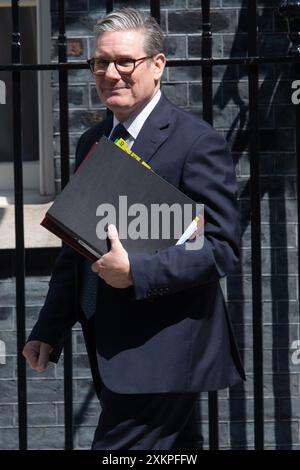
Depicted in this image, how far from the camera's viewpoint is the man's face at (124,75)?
3.29 m

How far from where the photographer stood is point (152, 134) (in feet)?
11.0

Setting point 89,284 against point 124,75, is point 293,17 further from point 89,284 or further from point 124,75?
point 89,284

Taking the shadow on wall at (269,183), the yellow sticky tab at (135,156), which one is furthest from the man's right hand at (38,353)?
the shadow on wall at (269,183)

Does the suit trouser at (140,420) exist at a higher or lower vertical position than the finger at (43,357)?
lower

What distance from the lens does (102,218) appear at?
10.7 ft

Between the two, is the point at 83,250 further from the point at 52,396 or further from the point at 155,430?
the point at 52,396

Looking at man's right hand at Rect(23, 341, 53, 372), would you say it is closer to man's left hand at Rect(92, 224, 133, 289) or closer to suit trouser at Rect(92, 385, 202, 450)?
suit trouser at Rect(92, 385, 202, 450)

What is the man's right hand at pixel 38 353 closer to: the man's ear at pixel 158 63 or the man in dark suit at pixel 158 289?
the man in dark suit at pixel 158 289

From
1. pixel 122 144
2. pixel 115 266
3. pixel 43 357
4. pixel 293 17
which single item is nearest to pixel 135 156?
pixel 122 144

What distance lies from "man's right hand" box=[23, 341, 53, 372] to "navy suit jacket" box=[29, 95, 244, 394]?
13.0 inches

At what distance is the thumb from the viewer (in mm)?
3184

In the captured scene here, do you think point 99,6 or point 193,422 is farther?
point 99,6
